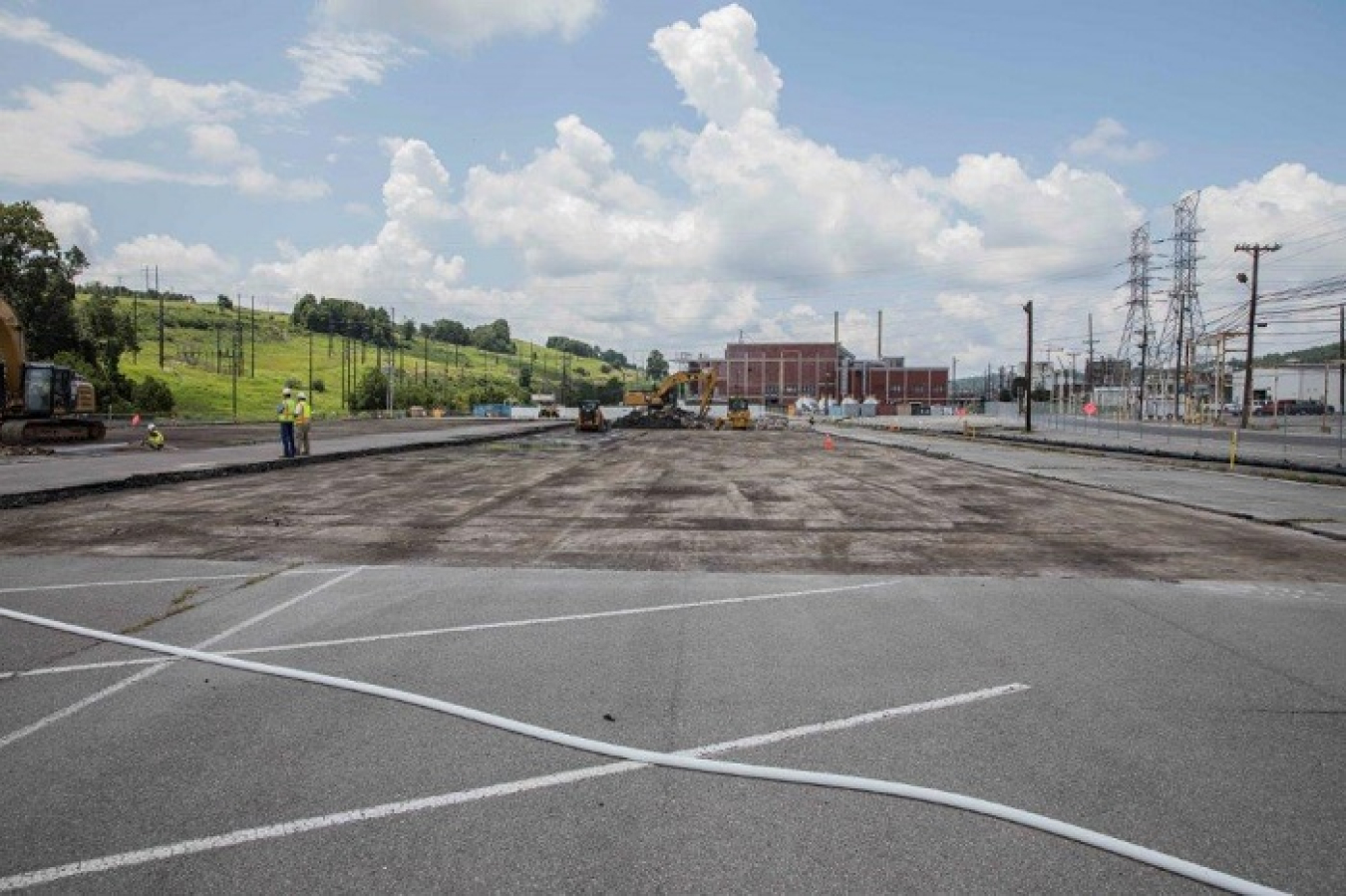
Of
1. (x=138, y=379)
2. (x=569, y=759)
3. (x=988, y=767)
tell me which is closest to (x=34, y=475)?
(x=569, y=759)

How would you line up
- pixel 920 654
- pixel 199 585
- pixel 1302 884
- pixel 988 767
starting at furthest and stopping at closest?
pixel 199 585
pixel 920 654
pixel 988 767
pixel 1302 884

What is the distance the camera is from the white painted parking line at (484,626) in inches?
227

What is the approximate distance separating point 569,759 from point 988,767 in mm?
2135

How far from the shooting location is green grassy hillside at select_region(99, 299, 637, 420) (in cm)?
9312

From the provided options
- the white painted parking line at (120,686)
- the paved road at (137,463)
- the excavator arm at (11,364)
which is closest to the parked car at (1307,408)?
the paved road at (137,463)

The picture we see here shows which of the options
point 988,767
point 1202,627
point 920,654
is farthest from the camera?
point 1202,627

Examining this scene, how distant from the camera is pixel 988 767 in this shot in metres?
4.26

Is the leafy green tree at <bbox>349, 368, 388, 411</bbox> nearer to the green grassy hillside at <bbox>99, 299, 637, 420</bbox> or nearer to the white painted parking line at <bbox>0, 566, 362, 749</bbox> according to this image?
the green grassy hillside at <bbox>99, 299, 637, 420</bbox>

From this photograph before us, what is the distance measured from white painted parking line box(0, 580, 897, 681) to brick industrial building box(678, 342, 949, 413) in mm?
114368

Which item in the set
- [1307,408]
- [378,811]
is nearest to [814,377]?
[1307,408]

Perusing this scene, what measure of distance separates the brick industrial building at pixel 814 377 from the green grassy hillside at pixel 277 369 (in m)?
26.3

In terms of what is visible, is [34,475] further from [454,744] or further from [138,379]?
[138,379]

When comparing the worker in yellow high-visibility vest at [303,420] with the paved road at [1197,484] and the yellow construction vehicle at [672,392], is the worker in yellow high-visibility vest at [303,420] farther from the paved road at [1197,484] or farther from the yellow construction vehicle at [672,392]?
the yellow construction vehicle at [672,392]

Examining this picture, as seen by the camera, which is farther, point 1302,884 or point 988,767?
point 988,767
